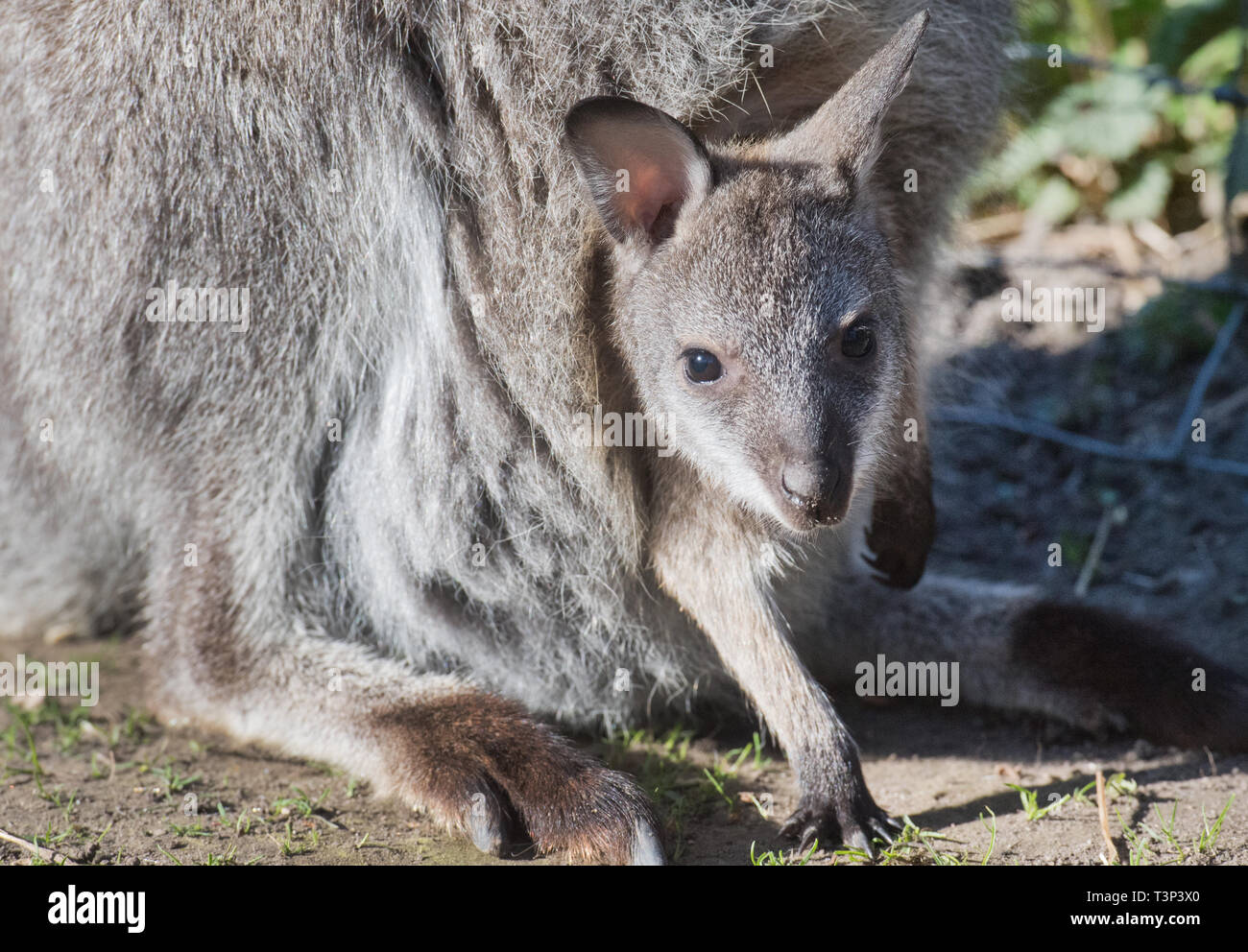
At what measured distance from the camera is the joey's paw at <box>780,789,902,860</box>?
236 cm

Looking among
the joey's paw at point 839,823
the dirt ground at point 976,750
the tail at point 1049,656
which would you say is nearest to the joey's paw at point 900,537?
the tail at point 1049,656

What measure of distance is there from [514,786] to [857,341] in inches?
41.0

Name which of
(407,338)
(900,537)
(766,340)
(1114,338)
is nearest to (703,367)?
(766,340)

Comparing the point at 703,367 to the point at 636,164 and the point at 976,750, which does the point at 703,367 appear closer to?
the point at 636,164

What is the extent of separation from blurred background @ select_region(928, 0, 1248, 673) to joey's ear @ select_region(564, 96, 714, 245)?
3.30ft

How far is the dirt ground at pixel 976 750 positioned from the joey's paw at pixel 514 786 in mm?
87

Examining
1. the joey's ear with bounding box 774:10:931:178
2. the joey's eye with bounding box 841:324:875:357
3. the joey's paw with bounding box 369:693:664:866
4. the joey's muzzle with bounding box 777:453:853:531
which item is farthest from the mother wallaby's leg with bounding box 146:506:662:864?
the joey's ear with bounding box 774:10:931:178

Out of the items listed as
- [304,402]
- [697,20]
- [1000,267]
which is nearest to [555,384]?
[304,402]

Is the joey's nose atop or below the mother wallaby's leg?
atop

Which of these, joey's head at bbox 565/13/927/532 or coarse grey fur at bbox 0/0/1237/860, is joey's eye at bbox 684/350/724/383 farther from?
coarse grey fur at bbox 0/0/1237/860

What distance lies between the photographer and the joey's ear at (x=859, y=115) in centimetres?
227

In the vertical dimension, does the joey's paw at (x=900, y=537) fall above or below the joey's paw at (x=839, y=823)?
above

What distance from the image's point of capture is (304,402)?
8.80 ft

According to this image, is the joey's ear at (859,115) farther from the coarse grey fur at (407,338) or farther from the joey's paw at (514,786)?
→ the joey's paw at (514,786)
